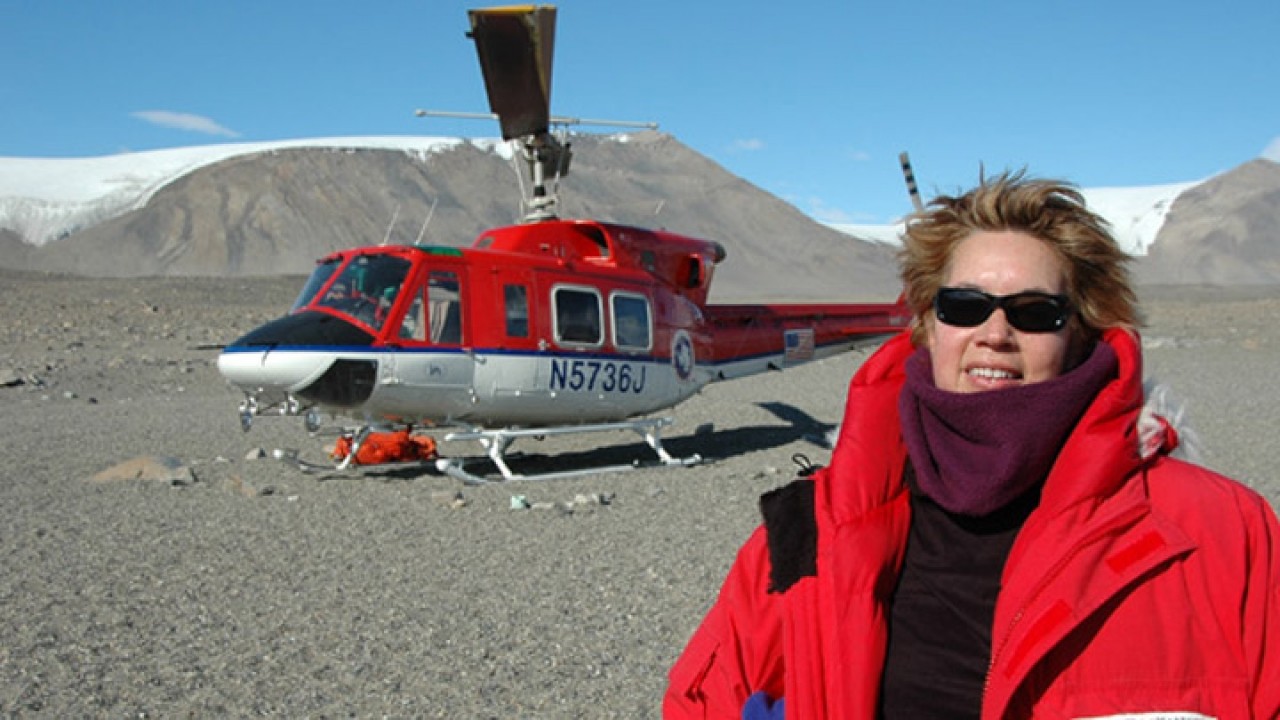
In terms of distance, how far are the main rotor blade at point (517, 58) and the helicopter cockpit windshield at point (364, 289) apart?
1.85 meters

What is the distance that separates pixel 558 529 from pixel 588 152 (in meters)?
97.2

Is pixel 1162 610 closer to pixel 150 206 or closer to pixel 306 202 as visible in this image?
pixel 306 202

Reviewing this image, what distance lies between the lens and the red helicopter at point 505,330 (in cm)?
866

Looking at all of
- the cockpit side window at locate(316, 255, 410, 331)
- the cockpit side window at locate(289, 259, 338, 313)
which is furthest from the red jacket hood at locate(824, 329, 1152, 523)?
the cockpit side window at locate(289, 259, 338, 313)

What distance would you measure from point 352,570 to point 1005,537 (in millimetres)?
4952

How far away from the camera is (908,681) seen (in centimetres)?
197

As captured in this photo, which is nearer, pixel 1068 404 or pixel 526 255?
pixel 1068 404

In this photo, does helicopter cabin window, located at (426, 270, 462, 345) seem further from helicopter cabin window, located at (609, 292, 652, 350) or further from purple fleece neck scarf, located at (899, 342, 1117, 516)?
purple fleece neck scarf, located at (899, 342, 1117, 516)

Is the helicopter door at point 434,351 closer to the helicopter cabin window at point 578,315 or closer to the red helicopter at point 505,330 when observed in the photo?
the red helicopter at point 505,330

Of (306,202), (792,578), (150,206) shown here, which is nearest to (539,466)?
(792,578)

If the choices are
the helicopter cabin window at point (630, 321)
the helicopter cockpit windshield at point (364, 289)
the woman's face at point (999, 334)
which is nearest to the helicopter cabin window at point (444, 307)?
the helicopter cockpit windshield at point (364, 289)

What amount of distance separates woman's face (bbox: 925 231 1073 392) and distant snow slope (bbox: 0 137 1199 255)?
303 ft

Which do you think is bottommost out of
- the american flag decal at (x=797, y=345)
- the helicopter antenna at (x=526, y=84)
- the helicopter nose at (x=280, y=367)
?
the american flag decal at (x=797, y=345)

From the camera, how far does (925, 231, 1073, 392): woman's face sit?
2084mm
